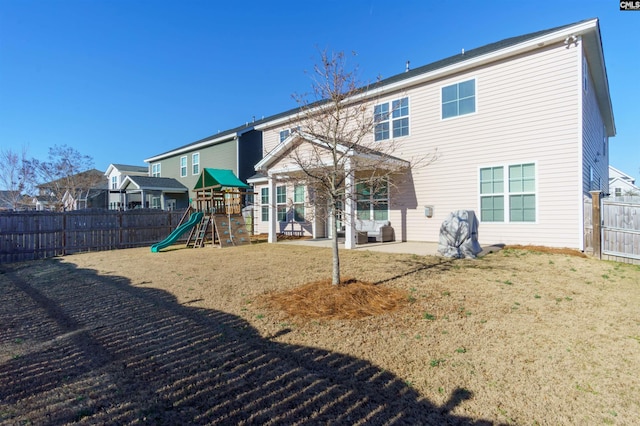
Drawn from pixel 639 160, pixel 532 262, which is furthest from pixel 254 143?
pixel 639 160

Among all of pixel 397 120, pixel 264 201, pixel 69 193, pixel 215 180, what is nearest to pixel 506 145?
pixel 397 120

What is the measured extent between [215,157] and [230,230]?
36.2ft

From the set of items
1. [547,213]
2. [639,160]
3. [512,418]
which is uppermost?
[639,160]

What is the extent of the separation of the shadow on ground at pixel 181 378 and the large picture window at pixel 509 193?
9045mm

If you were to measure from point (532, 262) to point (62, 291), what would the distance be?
972 cm

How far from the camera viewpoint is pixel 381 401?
99.7 inches

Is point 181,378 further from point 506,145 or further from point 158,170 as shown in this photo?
point 158,170

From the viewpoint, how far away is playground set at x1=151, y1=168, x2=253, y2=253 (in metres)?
13.0

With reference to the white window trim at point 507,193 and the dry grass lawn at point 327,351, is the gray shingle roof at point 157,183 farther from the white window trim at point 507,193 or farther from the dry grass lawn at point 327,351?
the white window trim at point 507,193

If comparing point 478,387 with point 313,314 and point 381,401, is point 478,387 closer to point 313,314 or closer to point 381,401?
point 381,401

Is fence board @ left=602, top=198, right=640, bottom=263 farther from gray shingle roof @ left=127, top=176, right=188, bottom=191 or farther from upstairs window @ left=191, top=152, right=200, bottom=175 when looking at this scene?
gray shingle roof @ left=127, top=176, right=188, bottom=191

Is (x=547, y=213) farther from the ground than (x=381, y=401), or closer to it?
farther from the ground

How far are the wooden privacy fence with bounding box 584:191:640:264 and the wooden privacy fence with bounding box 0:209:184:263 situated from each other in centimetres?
1497

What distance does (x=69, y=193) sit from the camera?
86.9ft
